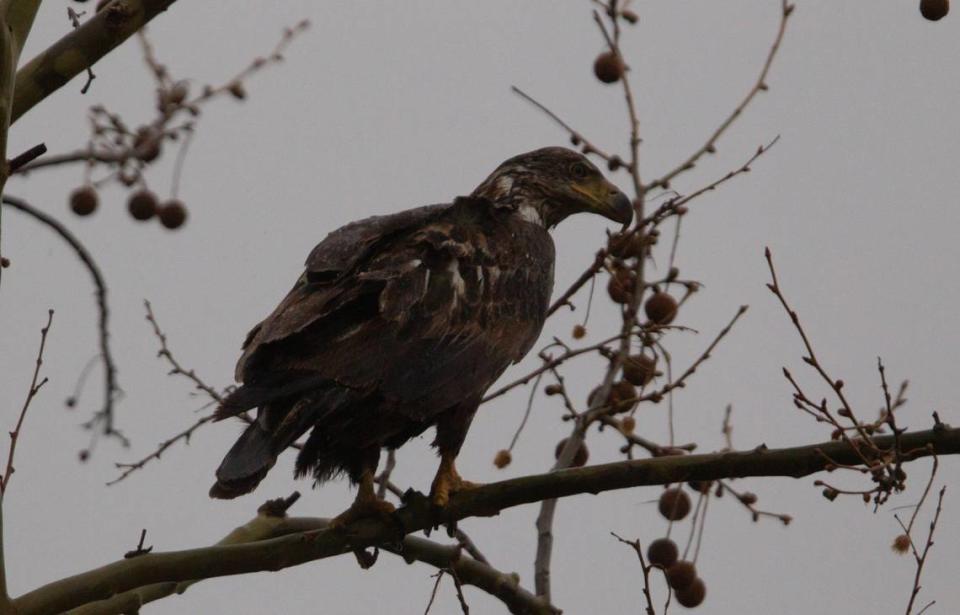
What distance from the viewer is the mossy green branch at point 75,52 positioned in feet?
13.5

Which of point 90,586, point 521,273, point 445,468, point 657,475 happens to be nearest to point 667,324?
point 521,273

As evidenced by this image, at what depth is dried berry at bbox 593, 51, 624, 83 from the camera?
20.6ft

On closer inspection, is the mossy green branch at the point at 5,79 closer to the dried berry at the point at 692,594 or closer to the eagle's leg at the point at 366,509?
the eagle's leg at the point at 366,509

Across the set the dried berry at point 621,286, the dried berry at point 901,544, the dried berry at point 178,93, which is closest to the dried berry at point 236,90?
the dried berry at point 178,93

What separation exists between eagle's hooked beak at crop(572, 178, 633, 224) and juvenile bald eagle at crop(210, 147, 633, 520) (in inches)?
21.2

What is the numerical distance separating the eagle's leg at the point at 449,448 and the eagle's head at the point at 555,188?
1.39m

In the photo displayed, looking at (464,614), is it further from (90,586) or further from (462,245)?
(462,245)

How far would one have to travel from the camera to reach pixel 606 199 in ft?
20.8

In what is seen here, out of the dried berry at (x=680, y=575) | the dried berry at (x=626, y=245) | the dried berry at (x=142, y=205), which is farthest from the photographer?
the dried berry at (x=142, y=205)

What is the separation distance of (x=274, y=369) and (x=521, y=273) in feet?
3.98

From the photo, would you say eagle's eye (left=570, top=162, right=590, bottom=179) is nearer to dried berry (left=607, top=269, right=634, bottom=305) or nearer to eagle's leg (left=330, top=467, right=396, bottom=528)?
dried berry (left=607, top=269, right=634, bottom=305)

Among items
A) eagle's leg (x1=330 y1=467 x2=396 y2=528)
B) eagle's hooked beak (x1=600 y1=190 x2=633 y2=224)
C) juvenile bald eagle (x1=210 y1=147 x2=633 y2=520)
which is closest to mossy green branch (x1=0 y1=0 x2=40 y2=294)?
juvenile bald eagle (x1=210 y1=147 x2=633 y2=520)

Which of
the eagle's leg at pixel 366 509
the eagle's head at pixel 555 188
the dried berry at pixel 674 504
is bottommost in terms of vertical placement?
the eagle's leg at pixel 366 509

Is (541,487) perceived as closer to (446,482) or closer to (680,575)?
(446,482)
